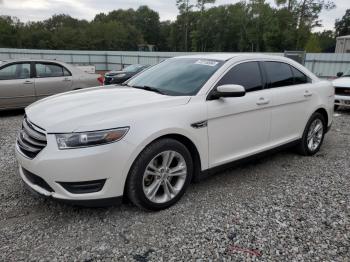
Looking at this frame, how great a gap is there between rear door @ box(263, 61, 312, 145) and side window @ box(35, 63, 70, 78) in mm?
6150

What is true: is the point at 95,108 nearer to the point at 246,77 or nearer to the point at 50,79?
the point at 246,77

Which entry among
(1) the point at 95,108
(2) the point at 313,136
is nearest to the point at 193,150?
(1) the point at 95,108

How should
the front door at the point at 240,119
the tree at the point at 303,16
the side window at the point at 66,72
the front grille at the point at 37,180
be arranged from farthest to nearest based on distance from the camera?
1. the tree at the point at 303,16
2. the side window at the point at 66,72
3. the front door at the point at 240,119
4. the front grille at the point at 37,180

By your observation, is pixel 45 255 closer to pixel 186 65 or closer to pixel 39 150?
pixel 39 150

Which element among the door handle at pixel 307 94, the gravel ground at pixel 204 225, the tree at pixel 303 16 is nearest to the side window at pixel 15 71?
the gravel ground at pixel 204 225

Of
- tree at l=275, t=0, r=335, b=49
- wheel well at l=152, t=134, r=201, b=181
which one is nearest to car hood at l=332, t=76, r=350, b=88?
wheel well at l=152, t=134, r=201, b=181

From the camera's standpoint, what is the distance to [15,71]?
7.93m

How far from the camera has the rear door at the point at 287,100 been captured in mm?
4203

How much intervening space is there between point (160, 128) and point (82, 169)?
0.80 meters

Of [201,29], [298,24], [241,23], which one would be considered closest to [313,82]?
[298,24]

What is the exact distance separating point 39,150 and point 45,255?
0.89 metres

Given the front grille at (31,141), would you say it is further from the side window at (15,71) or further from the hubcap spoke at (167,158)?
the side window at (15,71)

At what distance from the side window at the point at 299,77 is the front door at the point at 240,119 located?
2.73 ft

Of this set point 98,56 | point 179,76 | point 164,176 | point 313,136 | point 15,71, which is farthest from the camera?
point 98,56
